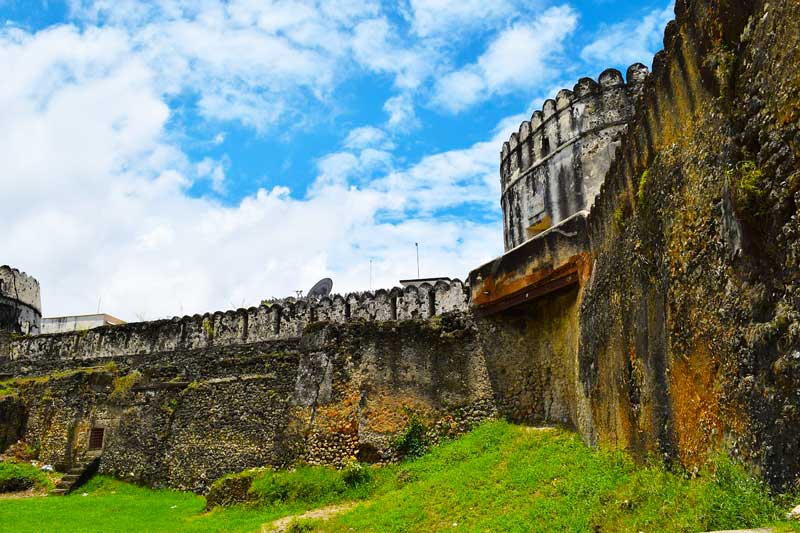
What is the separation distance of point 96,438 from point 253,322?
439cm

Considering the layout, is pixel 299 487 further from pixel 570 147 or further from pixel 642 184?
pixel 570 147

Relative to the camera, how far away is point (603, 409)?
7.80m

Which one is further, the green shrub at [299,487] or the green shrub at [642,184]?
the green shrub at [299,487]

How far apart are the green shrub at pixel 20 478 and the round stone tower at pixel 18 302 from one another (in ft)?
24.6

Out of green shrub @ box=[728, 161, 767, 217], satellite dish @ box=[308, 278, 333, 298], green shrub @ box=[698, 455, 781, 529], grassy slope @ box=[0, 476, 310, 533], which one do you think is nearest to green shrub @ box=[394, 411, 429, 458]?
grassy slope @ box=[0, 476, 310, 533]

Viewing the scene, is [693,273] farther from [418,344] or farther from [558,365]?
[418,344]

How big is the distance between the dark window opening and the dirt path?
26.0ft

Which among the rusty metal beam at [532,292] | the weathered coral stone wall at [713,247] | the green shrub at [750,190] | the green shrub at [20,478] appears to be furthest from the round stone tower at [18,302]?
the green shrub at [750,190]

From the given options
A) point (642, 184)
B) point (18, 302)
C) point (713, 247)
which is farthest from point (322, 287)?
point (713, 247)

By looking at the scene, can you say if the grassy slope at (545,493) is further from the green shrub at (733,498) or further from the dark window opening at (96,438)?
the dark window opening at (96,438)

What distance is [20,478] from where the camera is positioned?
565 inches

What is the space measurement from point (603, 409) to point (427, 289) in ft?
24.6

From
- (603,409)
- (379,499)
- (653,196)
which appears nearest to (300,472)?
(379,499)

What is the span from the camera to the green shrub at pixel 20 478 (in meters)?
14.1
